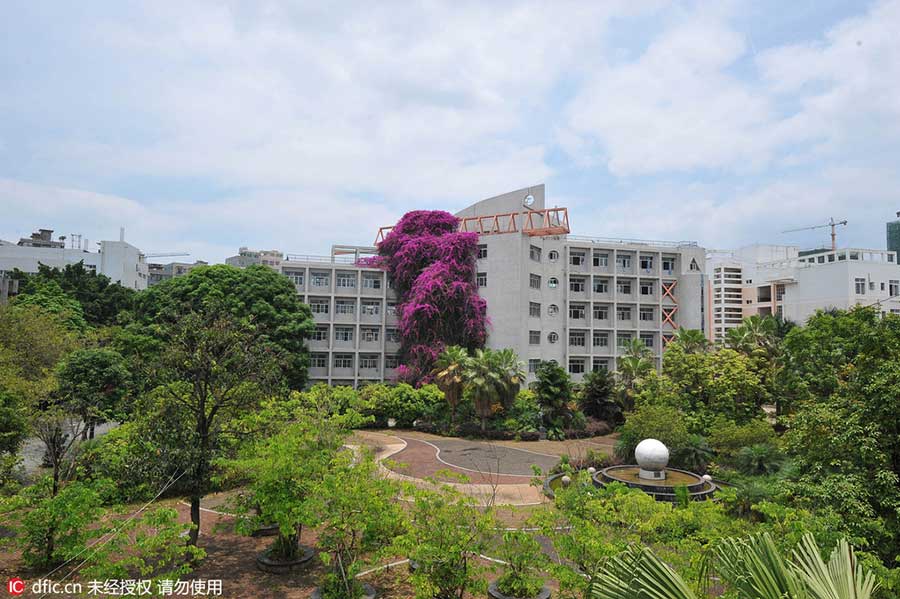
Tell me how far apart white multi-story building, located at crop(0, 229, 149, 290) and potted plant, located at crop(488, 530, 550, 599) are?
63.5 meters

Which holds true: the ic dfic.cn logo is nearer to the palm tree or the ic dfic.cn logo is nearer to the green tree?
the palm tree

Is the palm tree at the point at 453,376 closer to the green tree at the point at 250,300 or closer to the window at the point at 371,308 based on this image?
the green tree at the point at 250,300

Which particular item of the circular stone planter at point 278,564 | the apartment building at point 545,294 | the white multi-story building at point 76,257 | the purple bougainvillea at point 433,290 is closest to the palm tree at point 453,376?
the purple bougainvillea at point 433,290

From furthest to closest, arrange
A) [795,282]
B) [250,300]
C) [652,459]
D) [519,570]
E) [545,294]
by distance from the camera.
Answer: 1. [795,282]
2. [545,294]
3. [250,300]
4. [652,459]
5. [519,570]

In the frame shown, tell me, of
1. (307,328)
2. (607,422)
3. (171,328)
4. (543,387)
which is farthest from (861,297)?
(171,328)

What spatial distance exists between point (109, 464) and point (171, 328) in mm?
3892

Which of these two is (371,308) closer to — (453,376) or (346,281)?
(346,281)

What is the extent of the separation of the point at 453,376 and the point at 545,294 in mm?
13377

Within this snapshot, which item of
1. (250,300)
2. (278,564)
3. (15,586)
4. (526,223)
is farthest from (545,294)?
(15,586)

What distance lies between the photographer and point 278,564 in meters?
13.5

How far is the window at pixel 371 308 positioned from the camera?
4588 cm

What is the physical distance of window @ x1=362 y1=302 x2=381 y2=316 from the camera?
45884 mm

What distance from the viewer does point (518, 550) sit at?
11000 millimetres

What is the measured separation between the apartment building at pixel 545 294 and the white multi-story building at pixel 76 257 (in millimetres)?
32332
